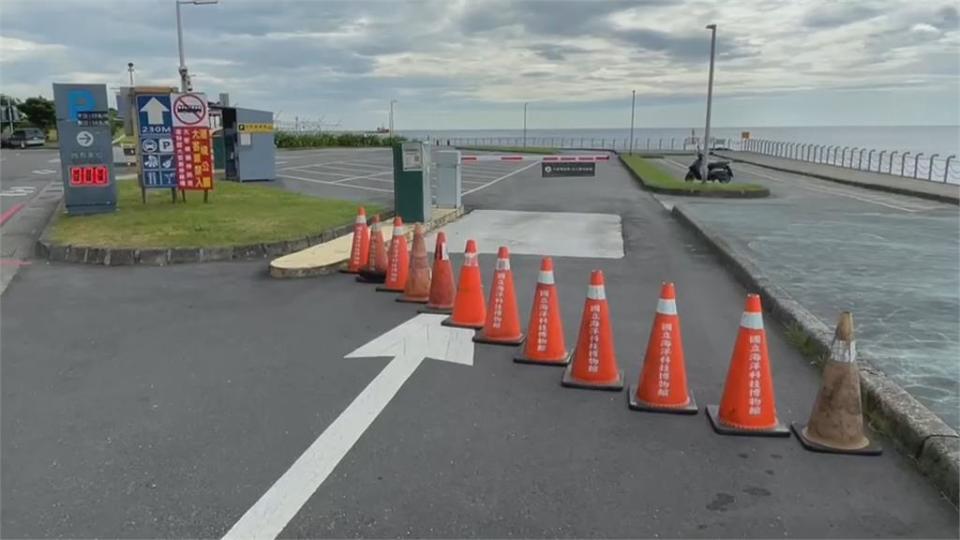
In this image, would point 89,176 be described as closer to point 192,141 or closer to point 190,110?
point 192,141

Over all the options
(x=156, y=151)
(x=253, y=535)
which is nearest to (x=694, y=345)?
(x=253, y=535)

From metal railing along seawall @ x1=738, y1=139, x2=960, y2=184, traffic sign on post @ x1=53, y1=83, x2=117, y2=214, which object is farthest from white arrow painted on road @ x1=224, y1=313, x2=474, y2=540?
metal railing along seawall @ x1=738, y1=139, x2=960, y2=184

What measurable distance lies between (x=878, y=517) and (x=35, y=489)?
400cm

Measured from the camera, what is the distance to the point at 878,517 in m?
3.19

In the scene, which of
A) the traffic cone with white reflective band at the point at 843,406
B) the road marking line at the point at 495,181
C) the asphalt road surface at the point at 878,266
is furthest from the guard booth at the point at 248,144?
the traffic cone with white reflective band at the point at 843,406

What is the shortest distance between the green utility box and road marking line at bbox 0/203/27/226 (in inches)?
288

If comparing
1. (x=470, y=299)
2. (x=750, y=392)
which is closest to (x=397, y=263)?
(x=470, y=299)

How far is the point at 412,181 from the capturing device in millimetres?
12406

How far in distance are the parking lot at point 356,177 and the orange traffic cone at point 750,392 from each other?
12.1 metres

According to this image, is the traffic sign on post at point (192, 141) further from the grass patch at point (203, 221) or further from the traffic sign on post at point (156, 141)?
the grass patch at point (203, 221)

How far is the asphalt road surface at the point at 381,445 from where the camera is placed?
314 cm

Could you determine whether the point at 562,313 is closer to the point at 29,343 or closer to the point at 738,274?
the point at 738,274

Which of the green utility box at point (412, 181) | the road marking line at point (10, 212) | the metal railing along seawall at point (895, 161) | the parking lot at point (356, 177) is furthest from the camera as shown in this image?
the metal railing along seawall at point (895, 161)

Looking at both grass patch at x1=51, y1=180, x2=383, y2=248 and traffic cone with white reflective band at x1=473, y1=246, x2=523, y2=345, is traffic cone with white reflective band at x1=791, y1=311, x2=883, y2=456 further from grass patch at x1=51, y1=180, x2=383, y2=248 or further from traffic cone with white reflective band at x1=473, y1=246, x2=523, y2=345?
grass patch at x1=51, y1=180, x2=383, y2=248
